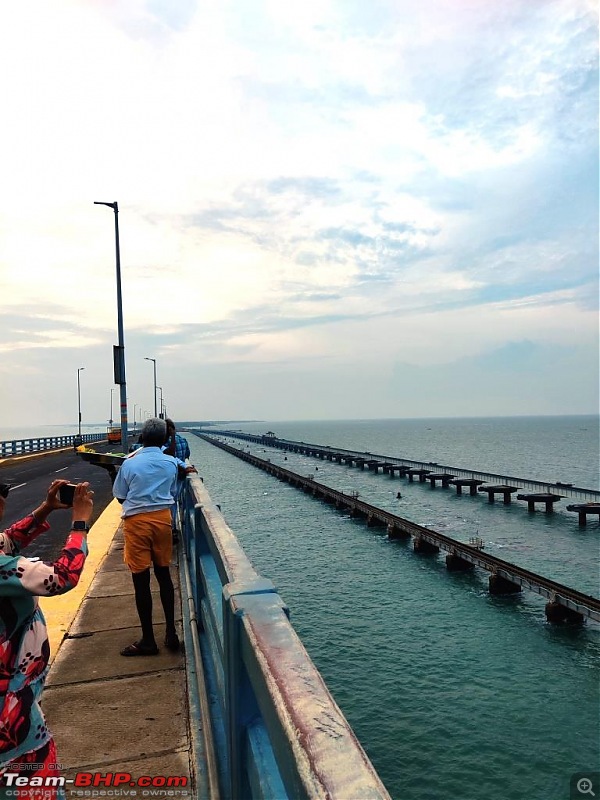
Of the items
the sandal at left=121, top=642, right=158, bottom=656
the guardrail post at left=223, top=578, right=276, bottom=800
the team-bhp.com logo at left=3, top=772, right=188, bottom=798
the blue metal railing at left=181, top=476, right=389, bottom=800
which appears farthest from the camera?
the sandal at left=121, top=642, right=158, bottom=656

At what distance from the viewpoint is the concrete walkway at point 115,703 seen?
3.16 metres

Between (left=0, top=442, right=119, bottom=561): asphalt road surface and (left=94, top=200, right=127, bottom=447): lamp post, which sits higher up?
(left=94, top=200, right=127, bottom=447): lamp post

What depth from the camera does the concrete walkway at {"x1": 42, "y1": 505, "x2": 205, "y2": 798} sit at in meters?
3.16

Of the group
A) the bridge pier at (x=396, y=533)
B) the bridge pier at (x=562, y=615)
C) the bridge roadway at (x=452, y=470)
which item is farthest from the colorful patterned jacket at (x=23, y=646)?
the bridge roadway at (x=452, y=470)

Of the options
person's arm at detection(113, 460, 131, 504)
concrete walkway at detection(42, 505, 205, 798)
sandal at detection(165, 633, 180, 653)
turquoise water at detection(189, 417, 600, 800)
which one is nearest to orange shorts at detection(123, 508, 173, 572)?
person's arm at detection(113, 460, 131, 504)

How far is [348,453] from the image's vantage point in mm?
103312

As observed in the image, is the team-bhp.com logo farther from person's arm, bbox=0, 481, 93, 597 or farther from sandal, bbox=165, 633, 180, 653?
sandal, bbox=165, 633, 180, 653

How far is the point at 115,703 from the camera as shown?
3.88m

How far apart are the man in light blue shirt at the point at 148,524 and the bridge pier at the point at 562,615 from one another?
71.9 ft

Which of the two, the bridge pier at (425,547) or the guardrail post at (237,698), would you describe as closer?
the guardrail post at (237,698)

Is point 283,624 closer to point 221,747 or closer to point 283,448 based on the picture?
point 221,747

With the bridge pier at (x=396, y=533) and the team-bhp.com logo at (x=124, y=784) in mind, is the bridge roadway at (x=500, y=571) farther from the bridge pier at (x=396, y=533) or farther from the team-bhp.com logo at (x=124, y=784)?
the team-bhp.com logo at (x=124, y=784)

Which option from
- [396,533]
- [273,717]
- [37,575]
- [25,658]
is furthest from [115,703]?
[396,533]

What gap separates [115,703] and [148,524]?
136cm
